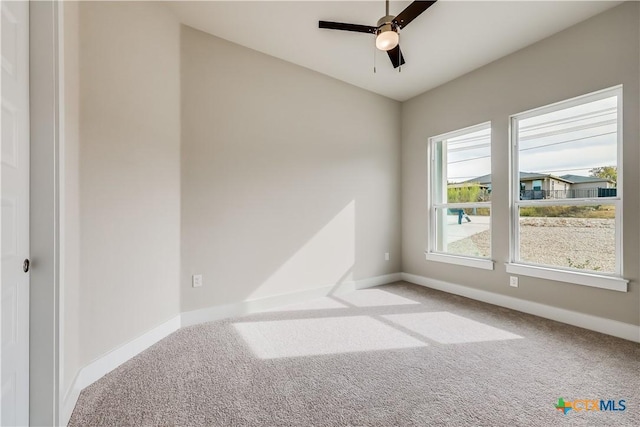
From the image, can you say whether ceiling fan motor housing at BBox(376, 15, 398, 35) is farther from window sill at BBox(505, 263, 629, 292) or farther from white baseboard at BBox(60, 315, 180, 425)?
white baseboard at BBox(60, 315, 180, 425)

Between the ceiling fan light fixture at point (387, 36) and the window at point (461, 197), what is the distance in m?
1.98

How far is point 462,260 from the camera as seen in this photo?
143 inches

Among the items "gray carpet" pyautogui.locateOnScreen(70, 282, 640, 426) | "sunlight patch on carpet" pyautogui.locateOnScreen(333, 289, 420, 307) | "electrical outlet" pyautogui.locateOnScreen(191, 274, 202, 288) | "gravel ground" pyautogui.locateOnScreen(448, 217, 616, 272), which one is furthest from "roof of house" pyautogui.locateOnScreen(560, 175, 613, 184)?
"electrical outlet" pyautogui.locateOnScreen(191, 274, 202, 288)

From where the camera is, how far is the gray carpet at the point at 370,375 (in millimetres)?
1515

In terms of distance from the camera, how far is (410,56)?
3178 mm

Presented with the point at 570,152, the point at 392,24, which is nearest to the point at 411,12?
the point at 392,24

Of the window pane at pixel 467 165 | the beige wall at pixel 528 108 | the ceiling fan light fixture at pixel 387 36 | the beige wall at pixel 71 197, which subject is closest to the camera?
the beige wall at pixel 71 197

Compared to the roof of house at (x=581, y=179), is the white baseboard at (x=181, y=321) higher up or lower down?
lower down

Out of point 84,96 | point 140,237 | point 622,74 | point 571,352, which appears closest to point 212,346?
point 140,237

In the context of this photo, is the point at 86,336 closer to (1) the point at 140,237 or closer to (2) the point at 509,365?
(1) the point at 140,237

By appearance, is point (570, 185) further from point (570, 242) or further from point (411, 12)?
point (411, 12)

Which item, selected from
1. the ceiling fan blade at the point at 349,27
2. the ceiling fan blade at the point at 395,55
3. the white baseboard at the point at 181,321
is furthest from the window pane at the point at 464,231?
the ceiling fan blade at the point at 349,27

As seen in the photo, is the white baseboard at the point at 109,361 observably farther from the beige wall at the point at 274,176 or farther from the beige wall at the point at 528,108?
the beige wall at the point at 528,108

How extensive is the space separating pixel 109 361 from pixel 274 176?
2132mm
